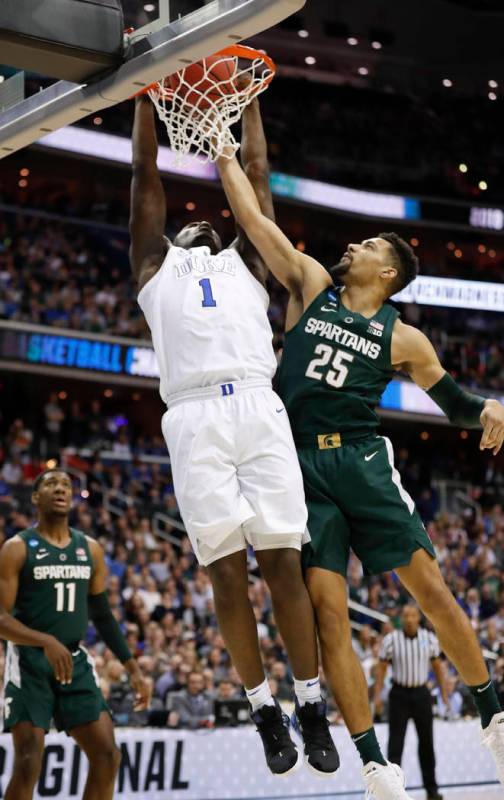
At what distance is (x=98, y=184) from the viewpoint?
2822 centimetres

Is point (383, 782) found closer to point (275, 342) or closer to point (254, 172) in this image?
point (254, 172)

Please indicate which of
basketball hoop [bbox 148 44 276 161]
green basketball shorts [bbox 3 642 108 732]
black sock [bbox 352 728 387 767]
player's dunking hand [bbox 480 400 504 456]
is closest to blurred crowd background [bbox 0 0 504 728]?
green basketball shorts [bbox 3 642 108 732]

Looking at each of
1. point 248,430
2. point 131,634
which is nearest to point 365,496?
point 248,430

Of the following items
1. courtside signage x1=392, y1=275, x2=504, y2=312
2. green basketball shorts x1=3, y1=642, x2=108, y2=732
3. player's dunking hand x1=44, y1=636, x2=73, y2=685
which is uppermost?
courtside signage x1=392, y1=275, x2=504, y2=312

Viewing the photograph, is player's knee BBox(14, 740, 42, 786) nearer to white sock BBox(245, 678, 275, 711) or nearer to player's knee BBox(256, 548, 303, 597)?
white sock BBox(245, 678, 275, 711)

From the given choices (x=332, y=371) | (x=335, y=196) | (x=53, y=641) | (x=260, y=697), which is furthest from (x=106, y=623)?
(x=335, y=196)

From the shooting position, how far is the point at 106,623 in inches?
322

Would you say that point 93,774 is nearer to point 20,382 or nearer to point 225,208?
point 20,382

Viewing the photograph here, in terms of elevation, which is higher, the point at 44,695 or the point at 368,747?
the point at 44,695

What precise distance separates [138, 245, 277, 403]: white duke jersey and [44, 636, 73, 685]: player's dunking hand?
2.47 m

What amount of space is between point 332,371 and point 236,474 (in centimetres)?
77

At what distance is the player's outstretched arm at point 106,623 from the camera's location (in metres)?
8.09

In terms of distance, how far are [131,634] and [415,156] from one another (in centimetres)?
2129

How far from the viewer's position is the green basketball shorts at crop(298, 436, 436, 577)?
5.54 metres
